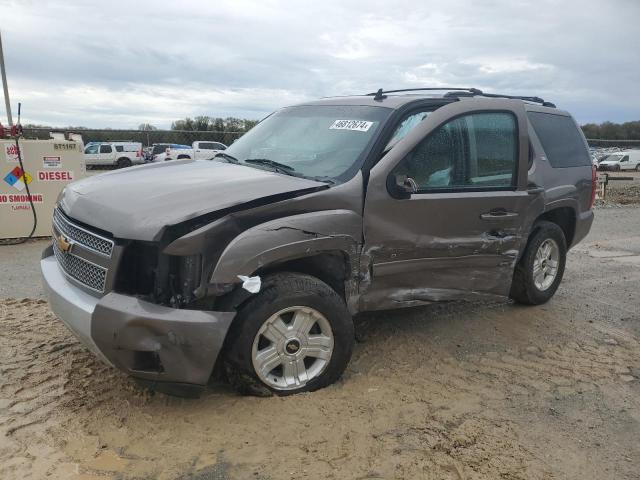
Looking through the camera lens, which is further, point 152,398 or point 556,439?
point 152,398

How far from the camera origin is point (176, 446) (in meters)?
2.96

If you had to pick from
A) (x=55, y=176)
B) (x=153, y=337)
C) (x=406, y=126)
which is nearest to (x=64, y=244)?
(x=153, y=337)

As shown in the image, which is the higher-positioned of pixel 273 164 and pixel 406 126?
pixel 406 126

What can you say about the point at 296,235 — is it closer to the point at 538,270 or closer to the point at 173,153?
the point at 538,270

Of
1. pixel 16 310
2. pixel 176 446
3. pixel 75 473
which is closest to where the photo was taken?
pixel 75 473

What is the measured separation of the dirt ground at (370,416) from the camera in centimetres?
283

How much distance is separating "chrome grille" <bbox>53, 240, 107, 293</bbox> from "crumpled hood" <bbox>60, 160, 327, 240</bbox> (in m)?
0.24

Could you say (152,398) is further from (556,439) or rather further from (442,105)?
(442,105)

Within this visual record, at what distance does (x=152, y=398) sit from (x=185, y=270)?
3.17ft

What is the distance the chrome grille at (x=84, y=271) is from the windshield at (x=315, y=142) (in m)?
1.44

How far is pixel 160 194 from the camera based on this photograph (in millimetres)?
3369

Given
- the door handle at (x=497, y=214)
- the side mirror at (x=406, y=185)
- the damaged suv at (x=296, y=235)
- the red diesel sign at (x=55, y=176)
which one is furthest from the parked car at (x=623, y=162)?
the side mirror at (x=406, y=185)

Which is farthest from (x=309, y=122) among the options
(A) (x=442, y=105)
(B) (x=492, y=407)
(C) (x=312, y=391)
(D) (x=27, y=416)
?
(D) (x=27, y=416)

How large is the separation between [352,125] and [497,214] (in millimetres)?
1399
